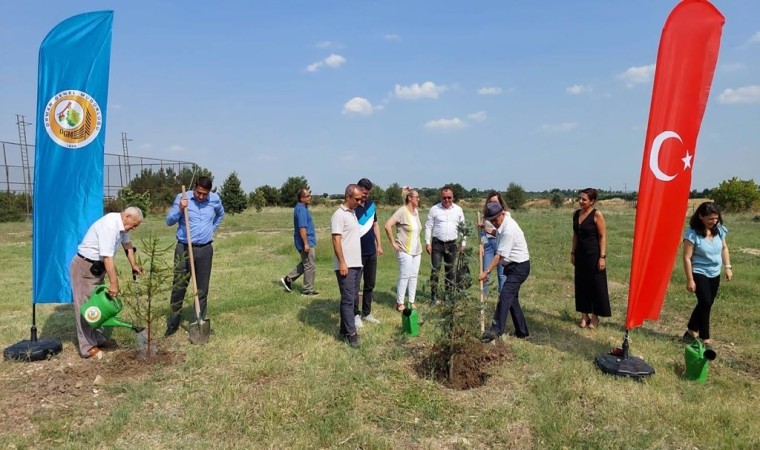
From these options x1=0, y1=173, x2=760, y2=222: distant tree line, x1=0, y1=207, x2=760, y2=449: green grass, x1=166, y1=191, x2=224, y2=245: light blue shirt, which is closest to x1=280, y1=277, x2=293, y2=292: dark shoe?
x1=0, y1=207, x2=760, y2=449: green grass

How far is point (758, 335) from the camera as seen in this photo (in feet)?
18.1

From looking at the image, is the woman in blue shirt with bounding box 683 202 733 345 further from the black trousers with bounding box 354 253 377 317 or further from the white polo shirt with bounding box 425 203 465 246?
the black trousers with bounding box 354 253 377 317

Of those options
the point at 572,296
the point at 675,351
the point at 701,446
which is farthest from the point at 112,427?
the point at 572,296

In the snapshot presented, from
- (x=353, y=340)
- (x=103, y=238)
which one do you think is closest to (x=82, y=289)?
(x=103, y=238)

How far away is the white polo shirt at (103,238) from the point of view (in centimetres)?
448

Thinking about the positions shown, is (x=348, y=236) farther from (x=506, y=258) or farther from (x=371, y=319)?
(x=506, y=258)

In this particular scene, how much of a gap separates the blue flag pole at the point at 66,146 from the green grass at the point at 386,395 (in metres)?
0.86

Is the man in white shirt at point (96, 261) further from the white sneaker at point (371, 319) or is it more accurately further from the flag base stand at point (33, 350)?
the white sneaker at point (371, 319)

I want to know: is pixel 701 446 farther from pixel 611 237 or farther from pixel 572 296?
pixel 611 237

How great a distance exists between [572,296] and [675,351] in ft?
9.05

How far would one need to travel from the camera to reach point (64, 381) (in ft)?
13.7

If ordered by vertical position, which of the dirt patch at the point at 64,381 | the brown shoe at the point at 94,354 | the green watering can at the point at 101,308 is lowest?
the dirt patch at the point at 64,381

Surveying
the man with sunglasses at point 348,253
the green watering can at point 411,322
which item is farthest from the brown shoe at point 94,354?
the green watering can at point 411,322

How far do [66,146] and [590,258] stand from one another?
6.02 metres
